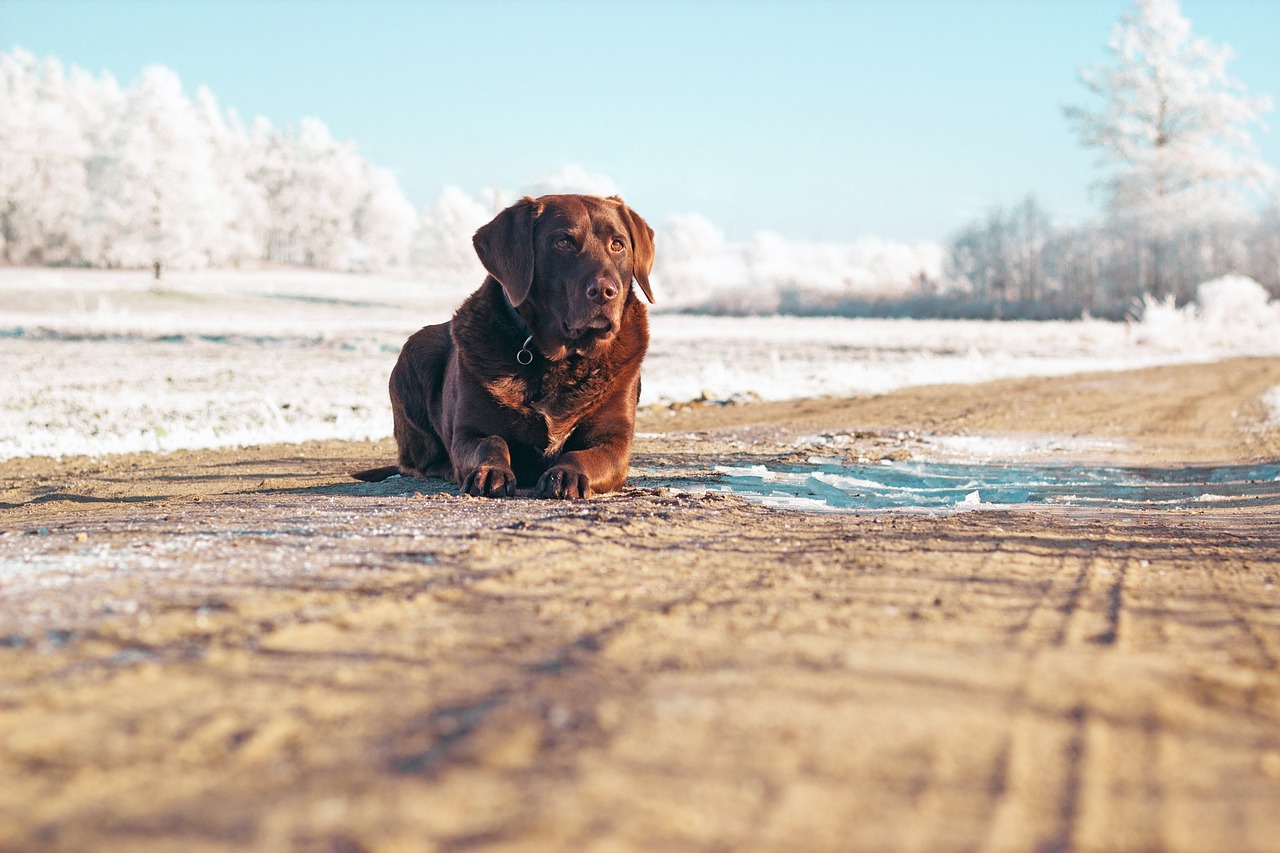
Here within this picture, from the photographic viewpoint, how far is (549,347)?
19.8ft

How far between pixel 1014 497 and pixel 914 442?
9.98 feet

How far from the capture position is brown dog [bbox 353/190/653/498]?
19.4 ft

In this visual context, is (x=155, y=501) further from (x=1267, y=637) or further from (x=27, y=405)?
(x=27, y=405)

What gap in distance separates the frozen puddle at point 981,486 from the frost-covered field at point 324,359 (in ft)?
19.1

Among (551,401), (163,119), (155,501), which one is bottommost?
(155,501)

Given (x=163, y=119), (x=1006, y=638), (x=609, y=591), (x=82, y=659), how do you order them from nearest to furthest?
(x=82, y=659)
(x=1006, y=638)
(x=609, y=591)
(x=163, y=119)

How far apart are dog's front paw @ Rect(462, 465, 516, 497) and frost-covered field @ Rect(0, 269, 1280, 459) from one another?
216 inches

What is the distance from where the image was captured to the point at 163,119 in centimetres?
5834

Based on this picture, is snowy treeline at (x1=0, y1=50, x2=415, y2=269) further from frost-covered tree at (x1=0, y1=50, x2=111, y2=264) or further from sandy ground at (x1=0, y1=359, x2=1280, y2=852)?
sandy ground at (x1=0, y1=359, x2=1280, y2=852)

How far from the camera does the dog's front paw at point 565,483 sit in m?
5.50

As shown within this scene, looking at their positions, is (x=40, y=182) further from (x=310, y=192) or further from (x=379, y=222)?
(x=379, y=222)

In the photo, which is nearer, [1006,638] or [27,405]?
[1006,638]

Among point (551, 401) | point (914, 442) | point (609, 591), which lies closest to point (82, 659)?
point (609, 591)

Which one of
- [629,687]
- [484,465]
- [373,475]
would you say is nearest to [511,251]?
[484,465]
